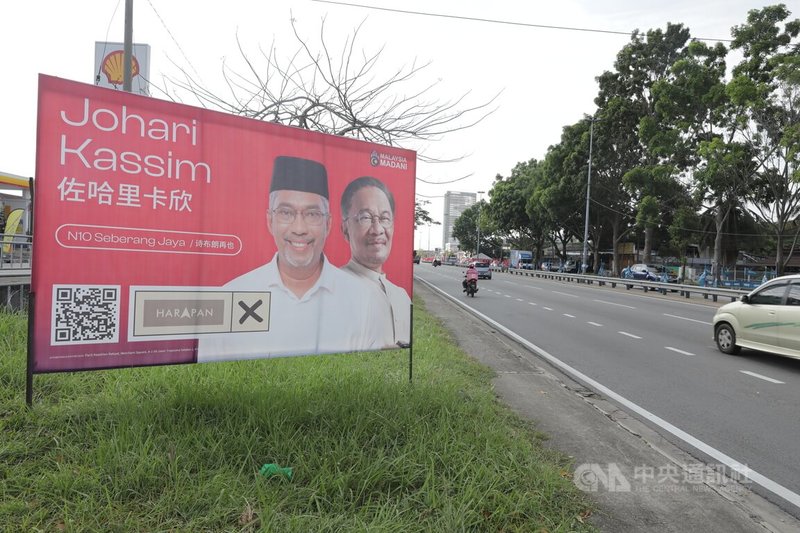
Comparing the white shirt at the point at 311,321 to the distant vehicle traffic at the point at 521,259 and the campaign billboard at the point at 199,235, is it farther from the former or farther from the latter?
the distant vehicle traffic at the point at 521,259

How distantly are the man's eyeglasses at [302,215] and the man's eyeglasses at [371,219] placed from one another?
1.00 ft

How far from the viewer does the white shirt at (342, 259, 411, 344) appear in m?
5.01

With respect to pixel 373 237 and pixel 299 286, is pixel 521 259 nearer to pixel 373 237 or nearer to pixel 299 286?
pixel 373 237

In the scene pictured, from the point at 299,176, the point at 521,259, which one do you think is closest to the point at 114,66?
the point at 299,176

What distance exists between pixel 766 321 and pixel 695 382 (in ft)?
7.98

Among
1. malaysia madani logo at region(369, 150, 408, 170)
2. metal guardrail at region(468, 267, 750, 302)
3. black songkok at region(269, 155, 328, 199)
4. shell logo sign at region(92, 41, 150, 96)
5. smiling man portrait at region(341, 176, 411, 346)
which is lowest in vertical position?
metal guardrail at region(468, 267, 750, 302)

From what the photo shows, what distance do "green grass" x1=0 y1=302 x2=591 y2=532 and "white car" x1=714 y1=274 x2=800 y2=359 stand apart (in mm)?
5866

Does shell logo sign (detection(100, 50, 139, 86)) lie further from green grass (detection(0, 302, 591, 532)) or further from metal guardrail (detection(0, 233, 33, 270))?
metal guardrail (detection(0, 233, 33, 270))

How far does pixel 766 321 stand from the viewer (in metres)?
8.34

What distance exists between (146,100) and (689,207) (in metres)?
33.7

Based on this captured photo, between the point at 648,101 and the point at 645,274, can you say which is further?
the point at 645,274

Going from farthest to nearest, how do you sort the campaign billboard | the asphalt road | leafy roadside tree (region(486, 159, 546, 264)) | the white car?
leafy roadside tree (region(486, 159, 546, 264)) < the white car < the asphalt road < the campaign billboard

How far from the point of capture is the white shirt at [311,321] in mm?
4215

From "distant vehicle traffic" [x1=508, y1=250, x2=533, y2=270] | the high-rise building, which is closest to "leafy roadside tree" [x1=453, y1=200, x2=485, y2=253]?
the high-rise building
